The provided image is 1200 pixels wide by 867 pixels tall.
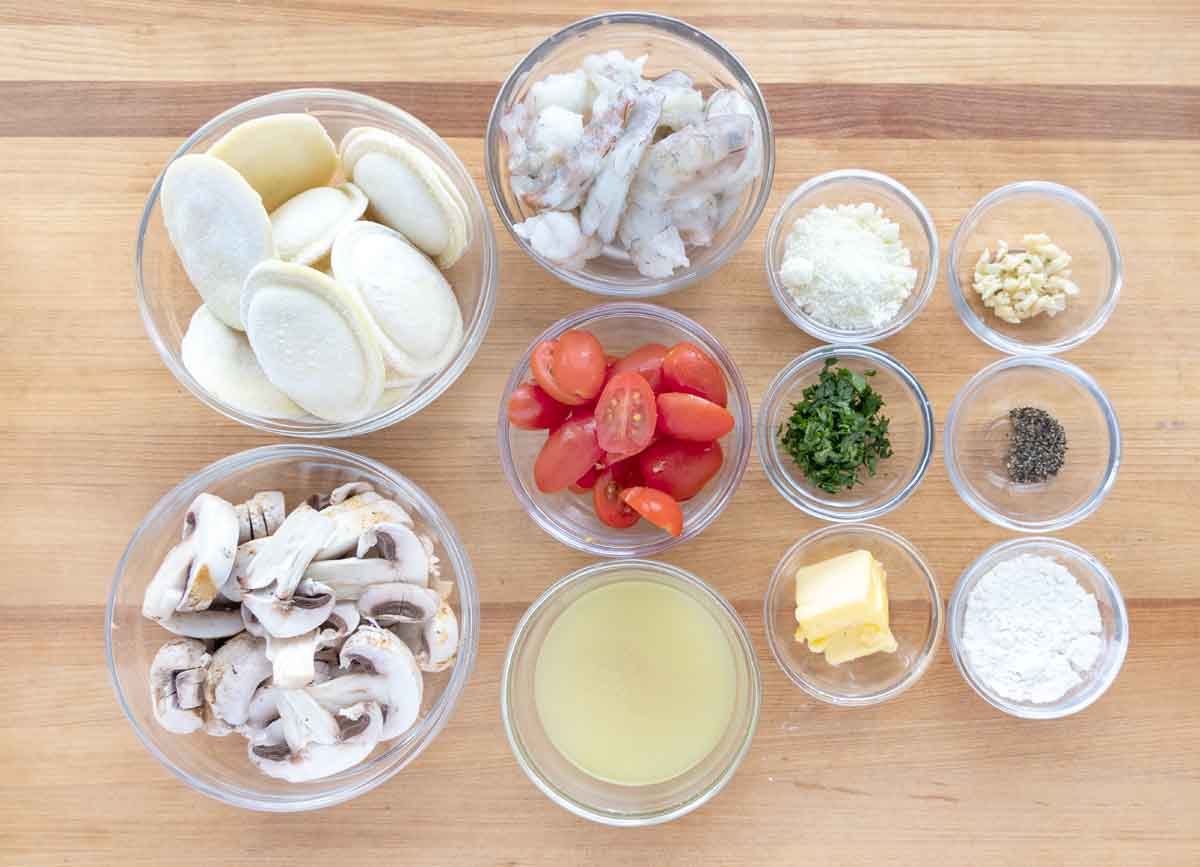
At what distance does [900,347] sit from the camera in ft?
5.05

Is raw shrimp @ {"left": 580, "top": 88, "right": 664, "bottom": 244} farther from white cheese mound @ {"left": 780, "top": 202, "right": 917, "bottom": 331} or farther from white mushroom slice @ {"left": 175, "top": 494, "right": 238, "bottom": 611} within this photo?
white mushroom slice @ {"left": 175, "top": 494, "right": 238, "bottom": 611}

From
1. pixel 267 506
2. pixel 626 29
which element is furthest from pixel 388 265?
pixel 626 29

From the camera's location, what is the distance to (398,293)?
50.4 inches

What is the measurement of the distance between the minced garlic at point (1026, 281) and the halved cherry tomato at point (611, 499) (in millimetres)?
697

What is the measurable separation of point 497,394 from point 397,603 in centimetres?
38

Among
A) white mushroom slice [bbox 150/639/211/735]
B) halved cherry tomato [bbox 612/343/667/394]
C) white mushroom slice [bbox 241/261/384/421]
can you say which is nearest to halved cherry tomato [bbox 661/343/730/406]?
halved cherry tomato [bbox 612/343/667/394]

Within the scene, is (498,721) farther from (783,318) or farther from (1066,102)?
(1066,102)

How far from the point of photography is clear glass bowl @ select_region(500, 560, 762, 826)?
1.45 metres

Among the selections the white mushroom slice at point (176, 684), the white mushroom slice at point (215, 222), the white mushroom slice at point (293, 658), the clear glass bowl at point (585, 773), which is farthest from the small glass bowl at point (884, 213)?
the white mushroom slice at point (176, 684)

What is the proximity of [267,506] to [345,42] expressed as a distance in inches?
30.3

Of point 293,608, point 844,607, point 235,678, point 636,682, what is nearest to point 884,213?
point 844,607

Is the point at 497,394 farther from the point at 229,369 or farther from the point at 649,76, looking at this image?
the point at 649,76

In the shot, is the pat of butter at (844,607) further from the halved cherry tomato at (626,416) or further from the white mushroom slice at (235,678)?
the white mushroom slice at (235,678)

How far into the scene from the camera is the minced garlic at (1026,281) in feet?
4.95
